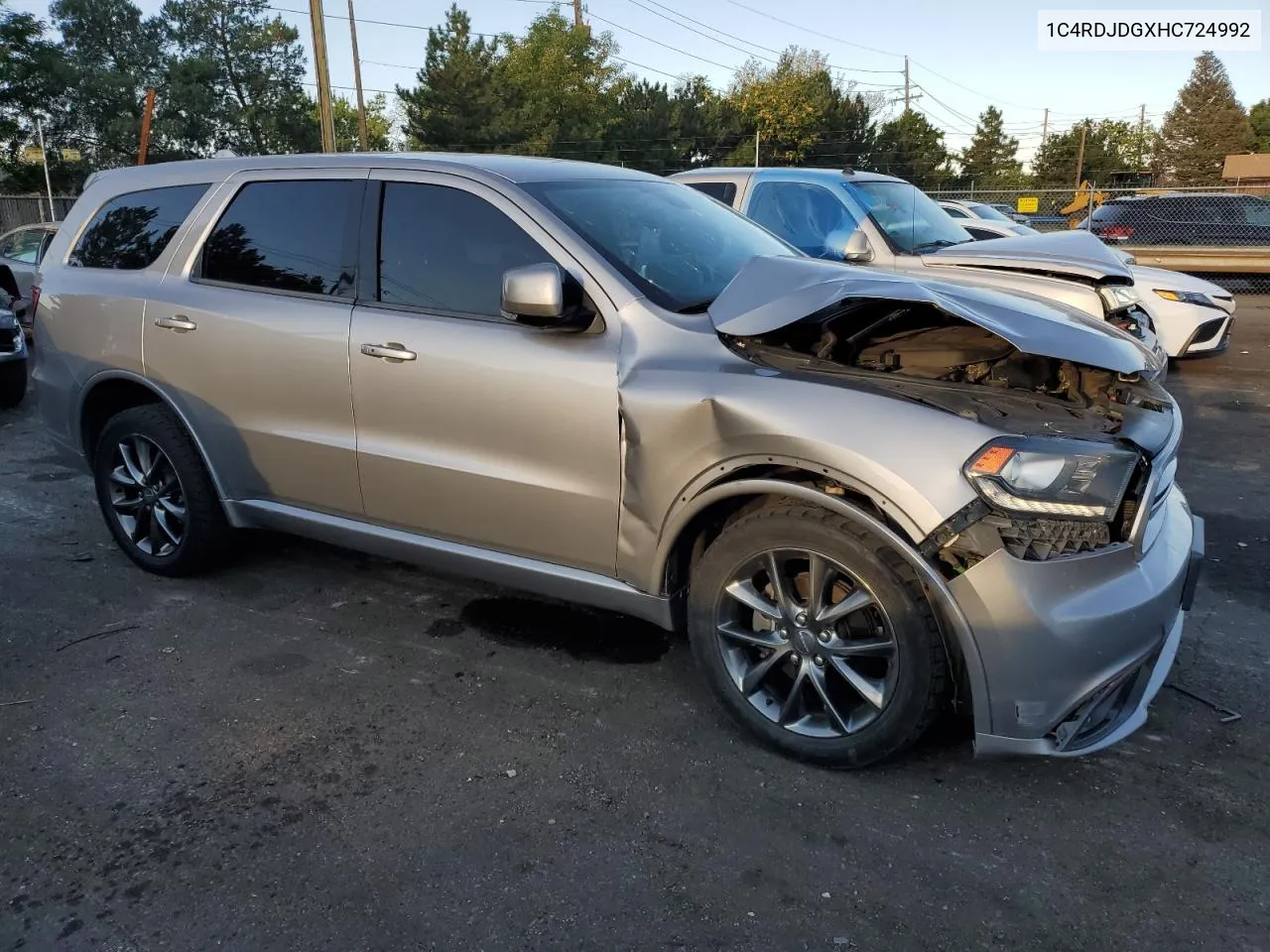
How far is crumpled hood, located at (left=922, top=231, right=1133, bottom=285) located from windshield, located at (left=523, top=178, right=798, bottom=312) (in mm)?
2261

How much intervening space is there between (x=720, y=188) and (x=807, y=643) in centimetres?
541

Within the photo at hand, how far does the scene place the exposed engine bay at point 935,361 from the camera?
9.59 feet

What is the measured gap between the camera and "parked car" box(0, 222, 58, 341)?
1152 cm

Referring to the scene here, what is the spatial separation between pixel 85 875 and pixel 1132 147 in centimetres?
8712

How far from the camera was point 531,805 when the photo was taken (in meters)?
2.90

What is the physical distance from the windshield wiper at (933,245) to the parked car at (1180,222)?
31.1 feet

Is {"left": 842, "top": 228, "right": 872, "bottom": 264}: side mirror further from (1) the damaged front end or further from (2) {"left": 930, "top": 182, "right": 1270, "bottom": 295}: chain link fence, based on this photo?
(2) {"left": 930, "top": 182, "right": 1270, "bottom": 295}: chain link fence

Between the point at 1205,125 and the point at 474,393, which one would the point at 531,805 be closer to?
the point at 474,393

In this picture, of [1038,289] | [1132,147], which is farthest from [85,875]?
[1132,147]

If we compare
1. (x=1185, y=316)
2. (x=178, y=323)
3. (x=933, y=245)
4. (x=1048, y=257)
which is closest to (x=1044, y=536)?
(x=178, y=323)

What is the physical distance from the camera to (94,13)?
162ft

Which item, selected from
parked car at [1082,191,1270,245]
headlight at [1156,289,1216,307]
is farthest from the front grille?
parked car at [1082,191,1270,245]

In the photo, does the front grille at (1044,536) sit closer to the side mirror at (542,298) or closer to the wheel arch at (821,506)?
the wheel arch at (821,506)

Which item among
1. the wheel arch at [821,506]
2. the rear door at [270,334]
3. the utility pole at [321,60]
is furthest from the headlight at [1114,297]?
the utility pole at [321,60]
